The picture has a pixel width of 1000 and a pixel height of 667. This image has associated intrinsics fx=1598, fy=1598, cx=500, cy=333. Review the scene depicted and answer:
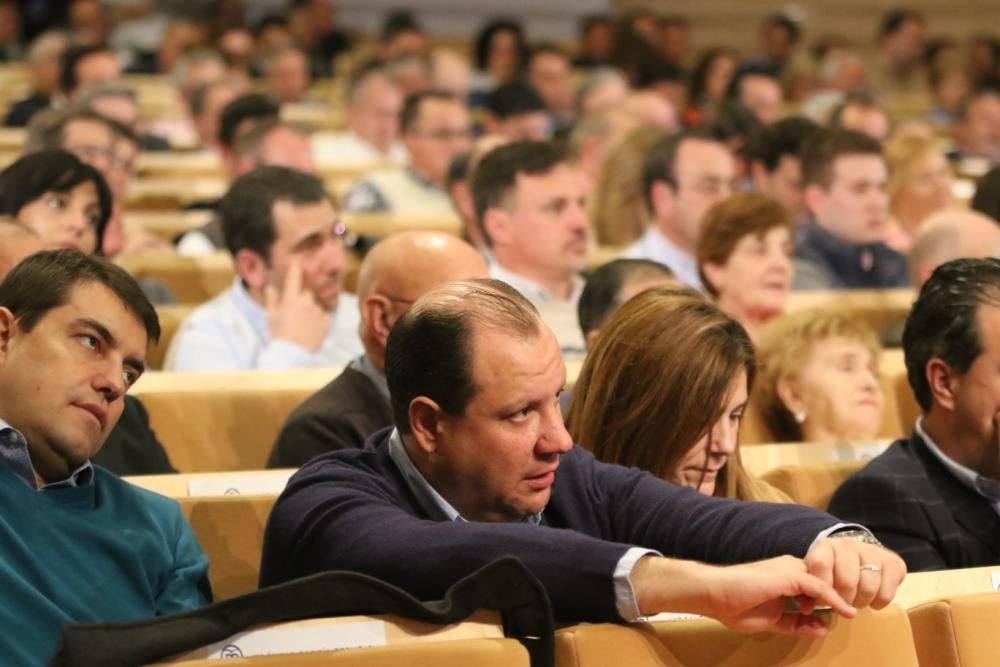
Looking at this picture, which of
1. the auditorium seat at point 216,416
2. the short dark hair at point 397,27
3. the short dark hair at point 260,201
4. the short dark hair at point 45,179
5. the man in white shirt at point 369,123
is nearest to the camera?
the auditorium seat at point 216,416

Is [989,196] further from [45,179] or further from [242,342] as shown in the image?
[45,179]

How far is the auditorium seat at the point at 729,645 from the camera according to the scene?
152 centimetres

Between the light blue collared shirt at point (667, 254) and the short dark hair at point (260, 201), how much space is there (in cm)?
118

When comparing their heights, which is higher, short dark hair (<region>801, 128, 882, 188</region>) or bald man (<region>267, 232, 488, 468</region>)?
bald man (<region>267, 232, 488, 468</region>)

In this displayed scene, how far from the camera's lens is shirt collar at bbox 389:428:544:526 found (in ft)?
6.05

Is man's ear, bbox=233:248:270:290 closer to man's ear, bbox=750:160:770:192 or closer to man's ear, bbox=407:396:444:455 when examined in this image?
man's ear, bbox=407:396:444:455

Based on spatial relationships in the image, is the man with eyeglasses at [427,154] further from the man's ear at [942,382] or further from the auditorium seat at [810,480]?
the man's ear at [942,382]

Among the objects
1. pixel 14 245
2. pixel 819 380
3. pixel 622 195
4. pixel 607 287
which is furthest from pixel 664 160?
A: pixel 14 245

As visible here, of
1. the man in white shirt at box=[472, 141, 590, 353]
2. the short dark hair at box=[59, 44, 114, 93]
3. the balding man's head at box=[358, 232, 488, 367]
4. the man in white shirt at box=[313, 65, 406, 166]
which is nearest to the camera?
the balding man's head at box=[358, 232, 488, 367]

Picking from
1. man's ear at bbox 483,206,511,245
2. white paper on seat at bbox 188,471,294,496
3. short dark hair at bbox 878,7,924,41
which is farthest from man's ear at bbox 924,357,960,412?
short dark hair at bbox 878,7,924,41

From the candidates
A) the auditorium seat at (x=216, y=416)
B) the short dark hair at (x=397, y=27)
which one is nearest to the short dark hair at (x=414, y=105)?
the short dark hair at (x=397, y=27)

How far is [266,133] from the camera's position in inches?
199

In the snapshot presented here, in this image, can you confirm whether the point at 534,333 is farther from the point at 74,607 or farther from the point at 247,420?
the point at 247,420

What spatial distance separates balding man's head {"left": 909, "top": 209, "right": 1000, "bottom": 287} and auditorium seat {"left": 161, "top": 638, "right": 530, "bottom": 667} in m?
2.52
